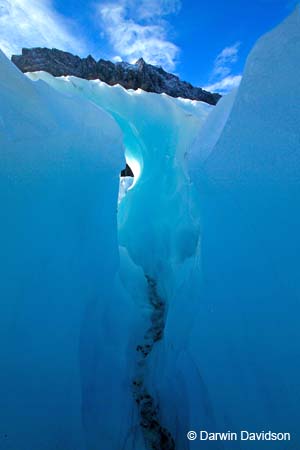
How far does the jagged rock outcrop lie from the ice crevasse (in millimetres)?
16945

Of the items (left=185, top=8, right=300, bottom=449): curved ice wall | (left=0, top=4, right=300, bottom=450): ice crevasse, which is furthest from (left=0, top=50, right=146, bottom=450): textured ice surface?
(left=185, top=8, right=300, bottom=449): curved ice wall

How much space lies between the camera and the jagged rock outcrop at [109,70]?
55.6 feet

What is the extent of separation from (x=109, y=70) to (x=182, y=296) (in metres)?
19.3

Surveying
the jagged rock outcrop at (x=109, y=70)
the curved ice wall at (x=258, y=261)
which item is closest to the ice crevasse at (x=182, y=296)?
the curved ice wall at (x=258, y=261)

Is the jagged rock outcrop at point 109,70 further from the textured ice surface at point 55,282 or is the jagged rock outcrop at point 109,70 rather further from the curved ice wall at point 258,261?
the curved ice wall at point 258,261

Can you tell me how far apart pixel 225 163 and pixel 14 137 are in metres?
1.43

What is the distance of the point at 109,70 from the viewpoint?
57.2 feet

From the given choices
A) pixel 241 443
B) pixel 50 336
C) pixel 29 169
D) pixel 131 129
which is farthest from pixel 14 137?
pixel 131 129

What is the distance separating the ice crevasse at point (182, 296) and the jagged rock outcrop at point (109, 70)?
16945mm

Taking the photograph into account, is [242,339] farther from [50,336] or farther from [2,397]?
[2,397]

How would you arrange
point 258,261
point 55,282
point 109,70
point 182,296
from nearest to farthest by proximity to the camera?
point 258,261 → point 55,282 → point 182,296 → point 109,70

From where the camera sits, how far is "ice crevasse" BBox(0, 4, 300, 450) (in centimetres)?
141

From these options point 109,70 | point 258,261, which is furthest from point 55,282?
point 109,70

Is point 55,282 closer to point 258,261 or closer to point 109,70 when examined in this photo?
point 258,261
